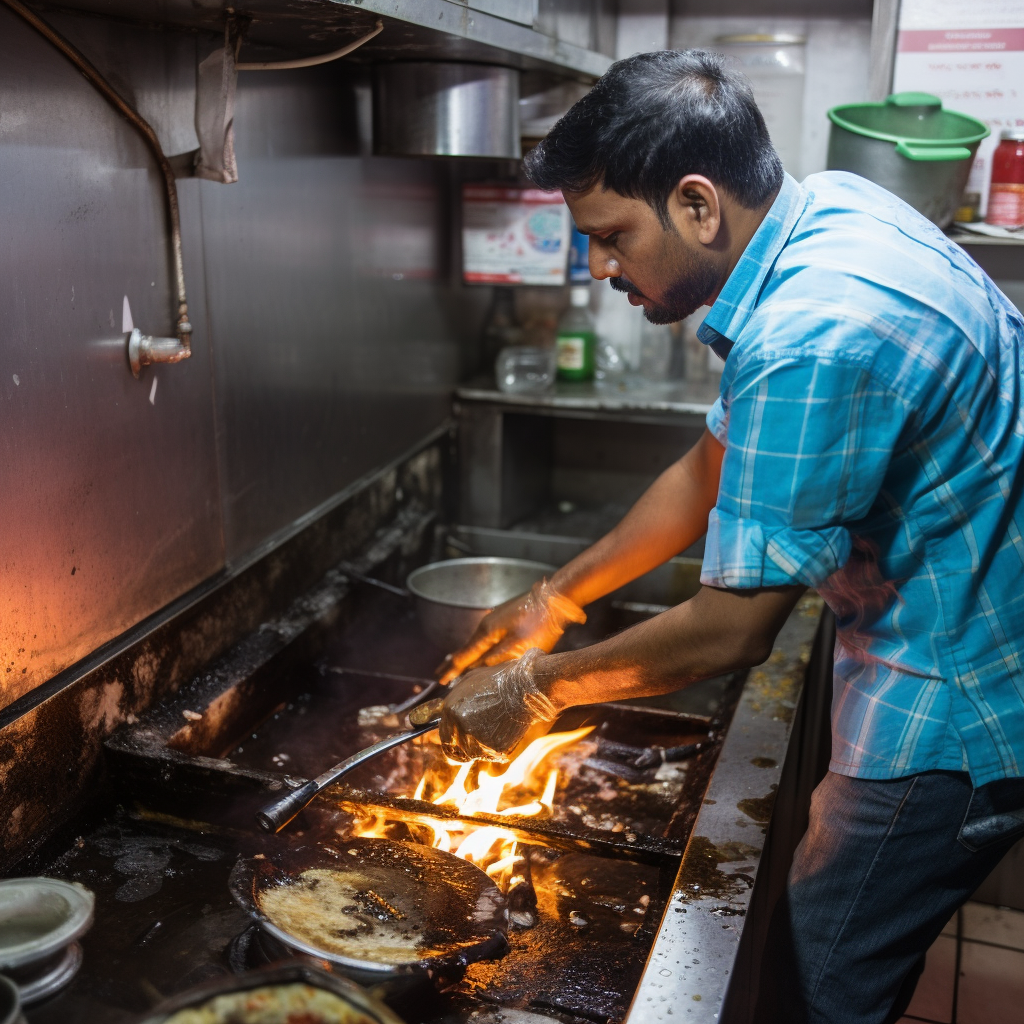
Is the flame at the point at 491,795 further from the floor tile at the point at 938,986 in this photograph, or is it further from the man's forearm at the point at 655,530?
the floor tile at the point at 938,986

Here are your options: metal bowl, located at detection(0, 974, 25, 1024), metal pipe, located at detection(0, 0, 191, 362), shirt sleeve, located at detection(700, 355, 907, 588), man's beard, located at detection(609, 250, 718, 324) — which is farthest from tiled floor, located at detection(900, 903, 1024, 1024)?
metal pipe, located at detection(0, 0, 191, 362)

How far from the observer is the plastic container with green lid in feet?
8.36

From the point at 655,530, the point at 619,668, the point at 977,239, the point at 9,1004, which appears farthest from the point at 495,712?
the point at 977,239

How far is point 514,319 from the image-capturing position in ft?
11.2

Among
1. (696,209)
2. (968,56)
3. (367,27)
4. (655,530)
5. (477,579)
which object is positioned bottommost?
(477,579)

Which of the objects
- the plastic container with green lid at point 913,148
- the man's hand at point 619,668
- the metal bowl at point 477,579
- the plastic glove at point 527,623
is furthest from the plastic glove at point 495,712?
the plastic container with green lid at point 913,148

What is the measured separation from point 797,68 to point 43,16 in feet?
7.64

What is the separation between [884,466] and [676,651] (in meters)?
0.37

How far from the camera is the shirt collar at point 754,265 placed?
53.8 inches

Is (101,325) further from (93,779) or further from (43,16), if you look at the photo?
(93,779)

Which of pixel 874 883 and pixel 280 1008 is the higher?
pixel 280 1008

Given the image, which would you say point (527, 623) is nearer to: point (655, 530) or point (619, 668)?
point (655, 530)

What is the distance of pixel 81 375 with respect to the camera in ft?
5.28

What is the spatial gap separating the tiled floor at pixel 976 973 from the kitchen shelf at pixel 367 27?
2.38m
